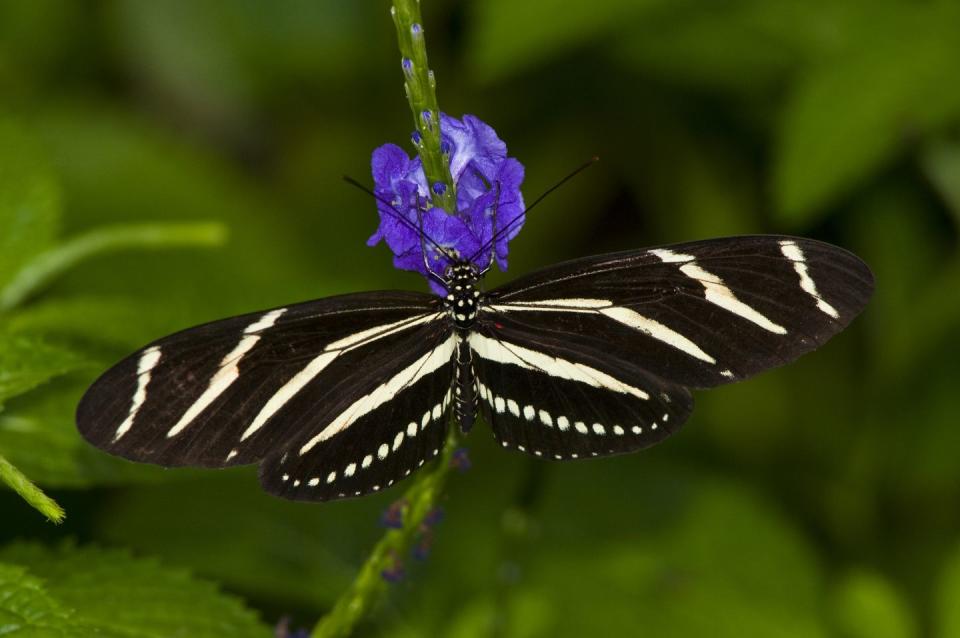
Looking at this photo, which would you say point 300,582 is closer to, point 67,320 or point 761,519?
point 67,320

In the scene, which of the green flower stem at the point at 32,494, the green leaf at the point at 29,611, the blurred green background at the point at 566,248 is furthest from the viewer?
the blurred green background at the point at 566,248

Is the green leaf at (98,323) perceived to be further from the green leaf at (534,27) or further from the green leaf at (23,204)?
the green leaf at (534,27)

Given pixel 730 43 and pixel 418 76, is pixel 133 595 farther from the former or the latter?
pixel 730 43

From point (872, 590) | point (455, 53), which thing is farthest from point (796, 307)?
point (455, 53)

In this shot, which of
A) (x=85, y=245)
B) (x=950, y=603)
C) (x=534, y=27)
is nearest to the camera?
(x=950, y=603)

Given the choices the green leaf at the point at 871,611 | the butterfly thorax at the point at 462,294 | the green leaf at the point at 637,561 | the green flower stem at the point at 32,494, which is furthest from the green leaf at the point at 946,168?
the green flower stem at the point at 32,494

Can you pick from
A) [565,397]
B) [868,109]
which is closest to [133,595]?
[565,397]
